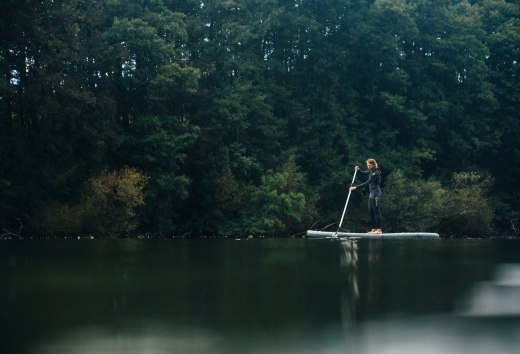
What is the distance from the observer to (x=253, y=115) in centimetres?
4462

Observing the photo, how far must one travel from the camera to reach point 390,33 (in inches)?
1925

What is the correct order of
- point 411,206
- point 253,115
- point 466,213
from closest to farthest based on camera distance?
point 411,206, point 466,213, point 253,115

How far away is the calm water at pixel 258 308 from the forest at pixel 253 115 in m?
22.7

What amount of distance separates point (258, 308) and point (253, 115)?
123 ft

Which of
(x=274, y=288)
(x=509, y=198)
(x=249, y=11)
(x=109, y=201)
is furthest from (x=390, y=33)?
(x=274, y=288)

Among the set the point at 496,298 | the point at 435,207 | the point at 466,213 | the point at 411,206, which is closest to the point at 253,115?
the point at 411,206

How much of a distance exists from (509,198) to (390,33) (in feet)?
48.9

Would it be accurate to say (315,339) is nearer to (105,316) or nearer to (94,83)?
(105,316)

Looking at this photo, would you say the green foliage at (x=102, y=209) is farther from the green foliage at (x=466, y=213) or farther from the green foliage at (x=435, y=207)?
the green foliage at (x=466, y=213)

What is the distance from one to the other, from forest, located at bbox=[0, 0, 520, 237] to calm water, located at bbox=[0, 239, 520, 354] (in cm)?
2267

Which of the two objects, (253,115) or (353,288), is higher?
(253,115)

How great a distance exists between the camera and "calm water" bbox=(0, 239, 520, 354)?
5648 mm

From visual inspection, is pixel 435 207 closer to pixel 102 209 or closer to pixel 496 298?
pixel 102 209

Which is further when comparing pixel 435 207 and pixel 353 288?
pixel 435 207
